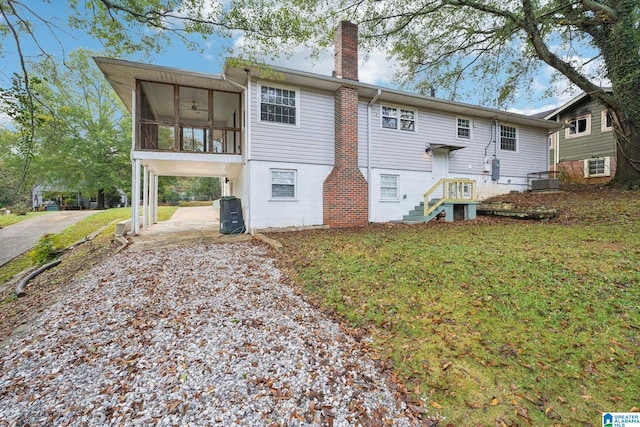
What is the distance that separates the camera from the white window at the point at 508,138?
13.5 m

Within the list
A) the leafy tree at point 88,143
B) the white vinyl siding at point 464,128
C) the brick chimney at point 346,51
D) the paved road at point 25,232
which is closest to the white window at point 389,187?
the brick chimney at point 346,51

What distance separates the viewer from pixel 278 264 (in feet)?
18.7

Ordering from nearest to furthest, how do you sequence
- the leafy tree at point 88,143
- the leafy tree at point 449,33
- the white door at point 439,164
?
the leafy tree at point 449,33
the white door at point 439,164
the leafy tree at point 88,143

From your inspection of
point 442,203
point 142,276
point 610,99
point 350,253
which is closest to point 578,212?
point 442,203

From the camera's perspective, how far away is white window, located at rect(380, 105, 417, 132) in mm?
11133

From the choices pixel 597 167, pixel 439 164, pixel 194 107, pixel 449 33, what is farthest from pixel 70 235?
pixel 597 167

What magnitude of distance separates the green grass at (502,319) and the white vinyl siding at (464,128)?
25.4ft

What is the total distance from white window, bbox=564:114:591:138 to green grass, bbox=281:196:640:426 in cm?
1472

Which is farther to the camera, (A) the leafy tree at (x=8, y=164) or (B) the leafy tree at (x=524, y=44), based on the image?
(A) the leafy tree at (x=8, y=164)

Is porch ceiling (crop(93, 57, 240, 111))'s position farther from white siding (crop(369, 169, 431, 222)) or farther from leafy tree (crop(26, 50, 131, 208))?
leafy tree (crop(26, 50, 131, 208))

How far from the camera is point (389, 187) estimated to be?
11188 millimetres

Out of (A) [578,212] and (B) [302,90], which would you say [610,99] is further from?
(B) [302,90]

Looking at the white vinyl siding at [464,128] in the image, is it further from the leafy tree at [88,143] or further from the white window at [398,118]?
the leafy tree at [88,143]

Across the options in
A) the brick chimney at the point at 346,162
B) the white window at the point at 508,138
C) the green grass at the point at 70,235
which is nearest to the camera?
the green grass at the point at 70,235
